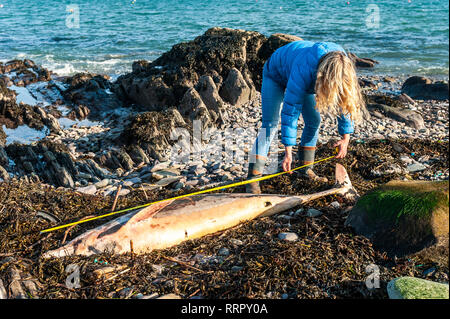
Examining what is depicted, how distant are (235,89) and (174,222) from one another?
22.8 ft

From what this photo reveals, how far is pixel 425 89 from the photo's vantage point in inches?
522

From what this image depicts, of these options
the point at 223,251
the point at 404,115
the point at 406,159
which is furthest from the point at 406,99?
the point at 223,251

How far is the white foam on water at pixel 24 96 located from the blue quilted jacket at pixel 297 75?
30.5ft

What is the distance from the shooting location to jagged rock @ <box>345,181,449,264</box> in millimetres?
3598

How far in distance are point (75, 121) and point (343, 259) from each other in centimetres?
891

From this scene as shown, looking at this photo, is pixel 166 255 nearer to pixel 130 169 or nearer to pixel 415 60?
pixel 130 169

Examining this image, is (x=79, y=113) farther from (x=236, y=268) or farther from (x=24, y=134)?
(x=236, y=268)

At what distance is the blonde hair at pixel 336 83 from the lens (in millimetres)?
3975

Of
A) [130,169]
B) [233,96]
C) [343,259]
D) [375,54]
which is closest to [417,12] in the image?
[375,54]

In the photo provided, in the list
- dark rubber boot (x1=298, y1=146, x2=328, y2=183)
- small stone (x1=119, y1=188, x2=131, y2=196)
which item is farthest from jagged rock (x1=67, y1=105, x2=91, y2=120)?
dark rubber boot (x1=298, y1=146, x2=328, y2=183)

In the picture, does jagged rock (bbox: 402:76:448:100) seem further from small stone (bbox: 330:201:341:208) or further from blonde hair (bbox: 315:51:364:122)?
blonde hair (bbox: 315:51:364:122)

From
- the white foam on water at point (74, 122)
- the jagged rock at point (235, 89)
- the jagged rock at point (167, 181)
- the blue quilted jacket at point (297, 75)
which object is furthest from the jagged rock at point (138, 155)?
the blue quilted jacket at point (297, 75)

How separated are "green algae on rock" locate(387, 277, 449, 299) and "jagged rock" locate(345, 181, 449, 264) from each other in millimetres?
421
